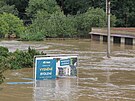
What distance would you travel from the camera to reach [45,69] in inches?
783

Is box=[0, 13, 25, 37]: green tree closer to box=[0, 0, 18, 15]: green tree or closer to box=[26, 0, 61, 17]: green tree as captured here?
box=[26, 0, 61, 17]: green tree

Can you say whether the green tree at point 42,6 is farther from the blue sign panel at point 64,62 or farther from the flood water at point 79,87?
the blue sign panel at point 64,62

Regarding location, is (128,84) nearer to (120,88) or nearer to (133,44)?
(120,88)

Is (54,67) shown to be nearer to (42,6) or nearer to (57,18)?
(57,18)

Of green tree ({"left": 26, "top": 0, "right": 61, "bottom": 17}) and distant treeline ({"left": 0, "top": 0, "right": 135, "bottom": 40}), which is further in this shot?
green tree ({"left": 26, "top": 0, "right": 61, "bottom": 17})

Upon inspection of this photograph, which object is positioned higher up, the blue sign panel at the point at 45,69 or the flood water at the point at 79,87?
the blue sign panel at the point at 45,69

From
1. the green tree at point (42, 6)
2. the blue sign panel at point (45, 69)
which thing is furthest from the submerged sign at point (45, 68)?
the green tree at point (42, 6)

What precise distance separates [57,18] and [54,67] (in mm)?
55353

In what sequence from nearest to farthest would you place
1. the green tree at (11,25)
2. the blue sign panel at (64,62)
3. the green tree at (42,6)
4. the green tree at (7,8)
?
the blue sign panel at (64,62), the green tree at (11,25), the green tree at (42,6), the green tree at (7,8)

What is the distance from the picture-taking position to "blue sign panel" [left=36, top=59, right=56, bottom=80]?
19.5 meters

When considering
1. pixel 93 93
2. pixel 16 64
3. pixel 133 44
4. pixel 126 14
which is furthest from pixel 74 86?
pixel 126 14

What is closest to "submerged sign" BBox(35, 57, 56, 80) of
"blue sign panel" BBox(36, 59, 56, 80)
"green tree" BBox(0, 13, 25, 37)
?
"blue sign panel" BBox(36, 59, 56, 80)

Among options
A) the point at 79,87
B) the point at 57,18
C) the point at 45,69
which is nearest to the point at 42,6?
the point at 57,18

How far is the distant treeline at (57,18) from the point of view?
70.6 metres
